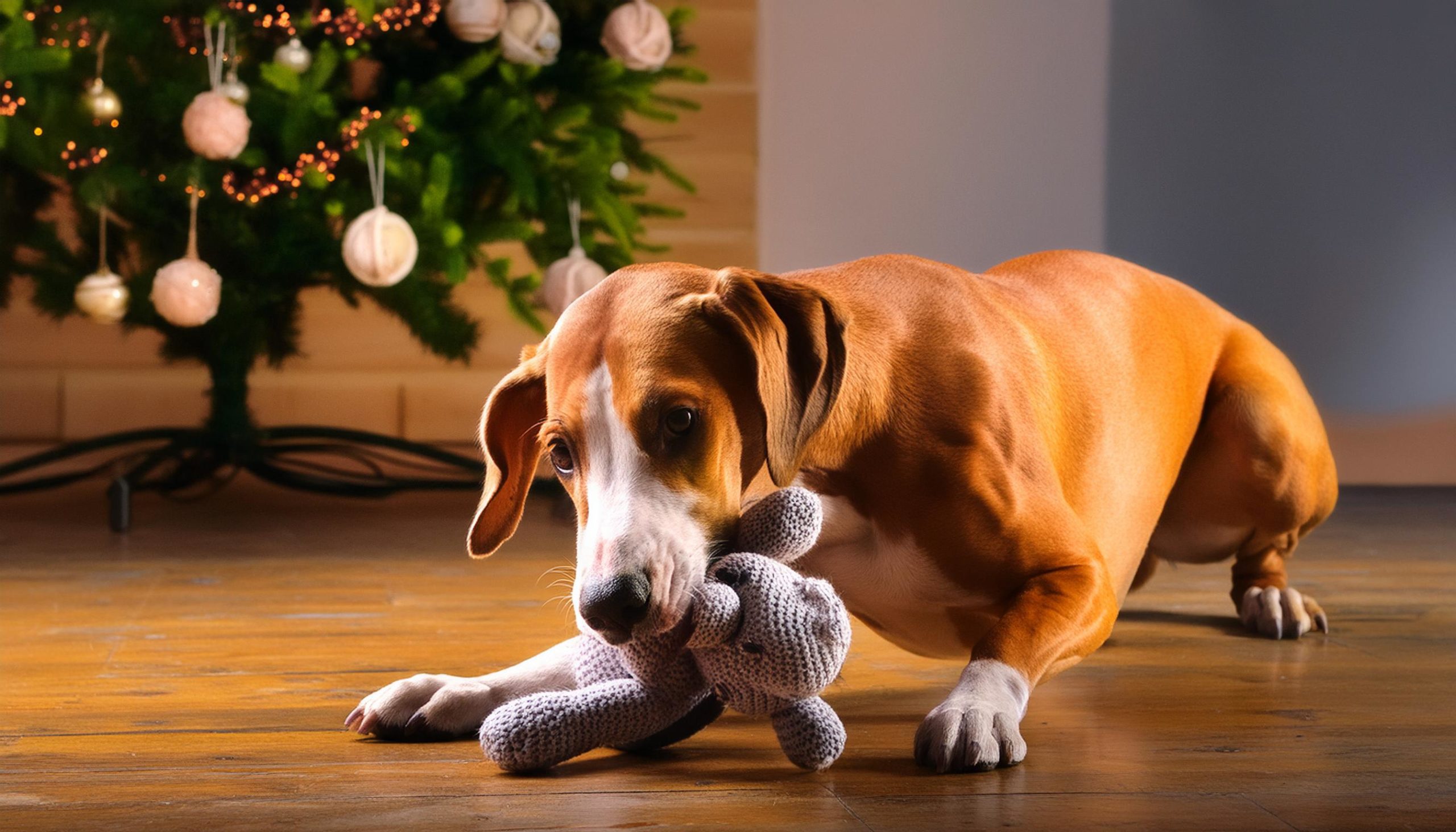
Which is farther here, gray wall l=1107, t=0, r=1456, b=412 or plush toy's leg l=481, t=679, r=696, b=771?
gray wall l=1107, t=0, r=1456, b=412

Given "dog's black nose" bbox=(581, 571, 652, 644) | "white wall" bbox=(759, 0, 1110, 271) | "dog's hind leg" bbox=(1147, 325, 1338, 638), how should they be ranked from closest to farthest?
"dog's black nose" bbox=(581, 571, 652, 644) < "dog's hind leg" bbox=(1147, 325, 1338, 638) < "white wall" bbox=(759, 0, 1110, 271)

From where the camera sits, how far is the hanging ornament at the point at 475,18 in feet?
9.70

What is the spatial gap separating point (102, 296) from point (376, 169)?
607mm

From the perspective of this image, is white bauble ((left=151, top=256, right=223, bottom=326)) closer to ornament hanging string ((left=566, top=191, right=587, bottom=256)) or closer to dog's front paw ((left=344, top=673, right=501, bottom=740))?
ornament hanging string ((left=566, top=191, right=587, bottom=256))

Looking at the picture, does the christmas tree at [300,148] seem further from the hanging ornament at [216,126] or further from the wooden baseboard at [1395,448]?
the wooden baseboard at [1395,448]

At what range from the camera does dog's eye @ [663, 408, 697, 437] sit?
1208 millimetres

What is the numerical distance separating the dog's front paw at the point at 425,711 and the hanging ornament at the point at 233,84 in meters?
1.85

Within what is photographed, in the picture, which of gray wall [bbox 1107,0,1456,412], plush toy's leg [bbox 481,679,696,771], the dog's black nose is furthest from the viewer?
gray wall [bbox 1107,0,1456,412]

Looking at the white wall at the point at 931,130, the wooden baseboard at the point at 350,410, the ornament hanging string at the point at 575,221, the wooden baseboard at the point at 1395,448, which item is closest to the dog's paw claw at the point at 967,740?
the ornament hanging string at the point at 575,221

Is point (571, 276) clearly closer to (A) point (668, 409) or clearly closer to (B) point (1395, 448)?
(A) point (668, 409)

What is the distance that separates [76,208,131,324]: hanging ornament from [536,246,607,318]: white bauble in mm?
869

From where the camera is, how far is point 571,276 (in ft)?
10.0

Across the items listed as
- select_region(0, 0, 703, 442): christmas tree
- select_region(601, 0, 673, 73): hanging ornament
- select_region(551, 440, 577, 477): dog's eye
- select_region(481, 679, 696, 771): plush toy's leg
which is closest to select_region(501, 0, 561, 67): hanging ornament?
select_region(0, 0, 703, 442): christmas tree

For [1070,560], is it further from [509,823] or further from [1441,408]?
[1441,408]
